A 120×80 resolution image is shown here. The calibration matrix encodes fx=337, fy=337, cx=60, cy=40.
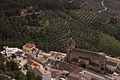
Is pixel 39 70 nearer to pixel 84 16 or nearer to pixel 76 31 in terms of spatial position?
pixel 76 31

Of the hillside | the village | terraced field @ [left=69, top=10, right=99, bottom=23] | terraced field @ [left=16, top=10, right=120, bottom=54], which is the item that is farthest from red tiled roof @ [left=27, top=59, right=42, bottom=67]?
terraced field @ [left=69, top=10, right=99, bottom=23]

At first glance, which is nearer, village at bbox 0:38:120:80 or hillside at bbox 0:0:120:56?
village at bbox 0:38:120:80

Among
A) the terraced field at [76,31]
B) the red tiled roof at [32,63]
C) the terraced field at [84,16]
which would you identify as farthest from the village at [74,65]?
the terraced field at [84,16]

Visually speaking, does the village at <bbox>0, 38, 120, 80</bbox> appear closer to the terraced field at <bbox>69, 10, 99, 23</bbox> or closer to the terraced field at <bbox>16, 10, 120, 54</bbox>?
the terraced field at <bbox>16, 10, 120, 54</bbox>

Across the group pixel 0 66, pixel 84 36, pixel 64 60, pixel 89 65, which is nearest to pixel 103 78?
pixel 89 65

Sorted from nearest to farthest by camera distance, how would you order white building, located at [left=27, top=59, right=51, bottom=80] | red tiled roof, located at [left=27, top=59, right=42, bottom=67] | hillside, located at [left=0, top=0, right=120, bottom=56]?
white building, located at [left=27, top=59, right=51, bottom=80] < red tiled roof, located at [left=27, top=59, right=42, bottom=67] < hillside, located at [left=0, top=0, right=120, bottom=56]

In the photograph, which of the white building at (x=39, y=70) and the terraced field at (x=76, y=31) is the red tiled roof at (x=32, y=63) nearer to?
the white building at (x=39, y=70)
